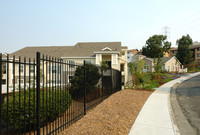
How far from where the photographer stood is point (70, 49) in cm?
2842

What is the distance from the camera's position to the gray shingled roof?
2594 centimetres

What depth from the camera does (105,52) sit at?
23.1 m

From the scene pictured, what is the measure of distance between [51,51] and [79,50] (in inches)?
249

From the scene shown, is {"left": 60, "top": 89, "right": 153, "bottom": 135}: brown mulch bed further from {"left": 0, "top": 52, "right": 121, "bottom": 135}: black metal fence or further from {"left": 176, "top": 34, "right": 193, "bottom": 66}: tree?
{"left": 176, "top": 34, "right": 193, "bottom": 66}: tree

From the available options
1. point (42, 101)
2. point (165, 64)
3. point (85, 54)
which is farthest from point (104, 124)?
point (165, 64)

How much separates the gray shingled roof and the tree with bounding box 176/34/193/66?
3466 cm

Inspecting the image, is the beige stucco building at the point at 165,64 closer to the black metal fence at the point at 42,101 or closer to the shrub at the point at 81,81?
the shrub at the point at 81,81

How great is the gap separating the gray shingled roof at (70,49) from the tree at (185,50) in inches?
1365

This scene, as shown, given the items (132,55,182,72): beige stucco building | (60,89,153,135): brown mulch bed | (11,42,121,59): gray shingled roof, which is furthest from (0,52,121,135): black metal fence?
(132,55,182,72): beige stucco building

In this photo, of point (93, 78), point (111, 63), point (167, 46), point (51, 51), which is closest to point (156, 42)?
point (167, 46)

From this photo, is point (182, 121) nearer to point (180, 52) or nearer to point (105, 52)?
point (105, 52)

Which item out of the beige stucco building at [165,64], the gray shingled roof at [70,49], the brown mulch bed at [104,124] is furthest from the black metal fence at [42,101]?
the beige stucco building at [165,64]

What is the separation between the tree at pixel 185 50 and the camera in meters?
49.7

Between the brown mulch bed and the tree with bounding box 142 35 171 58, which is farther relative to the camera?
the tree with bounding box 142 35 171 58
